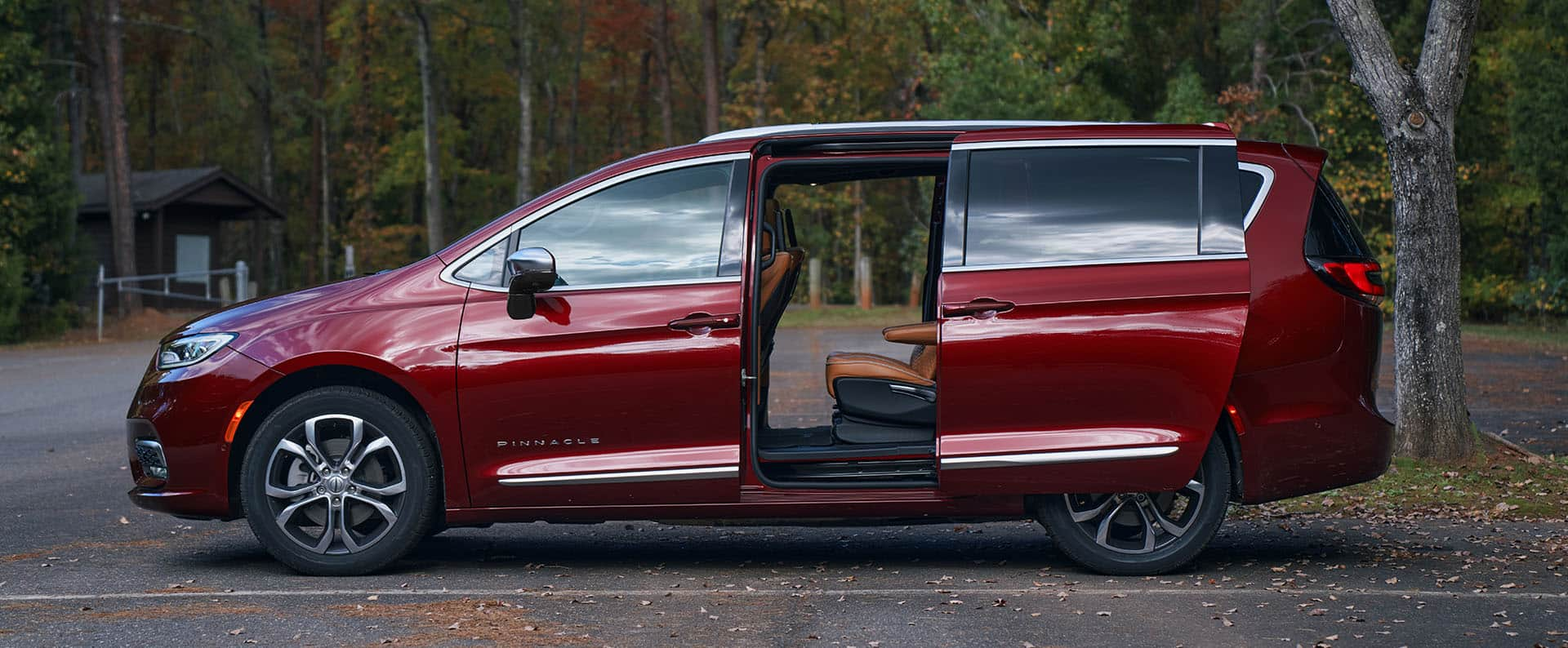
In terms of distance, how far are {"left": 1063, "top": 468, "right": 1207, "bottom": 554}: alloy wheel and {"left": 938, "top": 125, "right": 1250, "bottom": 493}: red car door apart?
0.69 feet

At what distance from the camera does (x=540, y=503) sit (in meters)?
6.43

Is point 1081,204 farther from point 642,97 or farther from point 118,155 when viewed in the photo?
point 642,97

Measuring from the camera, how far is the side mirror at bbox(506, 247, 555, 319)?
6172 millimetres

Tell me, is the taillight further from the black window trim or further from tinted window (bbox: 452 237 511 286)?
tinted window (bbox: 452 237 511 286)

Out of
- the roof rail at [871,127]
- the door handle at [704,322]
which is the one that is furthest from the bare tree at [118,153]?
the door handle at [704,322]

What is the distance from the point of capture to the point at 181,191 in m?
40.5

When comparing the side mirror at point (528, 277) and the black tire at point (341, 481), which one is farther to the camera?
the black tire at point (341, 481)

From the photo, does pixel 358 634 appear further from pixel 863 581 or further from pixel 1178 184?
pixel 1178 184

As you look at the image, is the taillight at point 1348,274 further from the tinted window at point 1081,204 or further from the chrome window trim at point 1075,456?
the chrome window trim at point 1075,456

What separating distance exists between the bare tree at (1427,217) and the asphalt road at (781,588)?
5.78 ft

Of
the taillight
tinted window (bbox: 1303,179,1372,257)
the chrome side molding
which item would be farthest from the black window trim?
the chrome side molding

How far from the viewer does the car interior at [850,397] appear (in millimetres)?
6559

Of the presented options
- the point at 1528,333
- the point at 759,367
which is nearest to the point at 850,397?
the point at 759,367

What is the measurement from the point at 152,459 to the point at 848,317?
26241 mm
